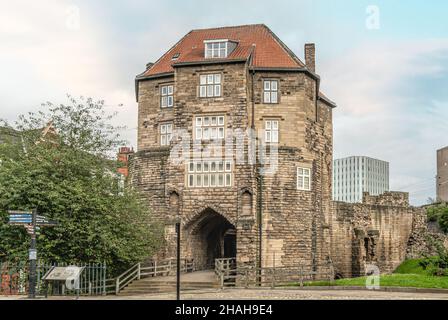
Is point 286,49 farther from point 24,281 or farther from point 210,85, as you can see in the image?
point 24,281

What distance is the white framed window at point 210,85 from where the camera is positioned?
132ft

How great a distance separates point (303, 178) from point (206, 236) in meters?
6.76

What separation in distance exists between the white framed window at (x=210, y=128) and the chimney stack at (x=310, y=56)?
25.8 feet

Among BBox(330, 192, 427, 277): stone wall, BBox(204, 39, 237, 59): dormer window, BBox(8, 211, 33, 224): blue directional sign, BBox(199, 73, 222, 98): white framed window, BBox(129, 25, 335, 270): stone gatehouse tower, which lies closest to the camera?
BBox(8, 211, 33, 224): blue directional sign

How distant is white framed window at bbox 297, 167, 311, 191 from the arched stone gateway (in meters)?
4.47

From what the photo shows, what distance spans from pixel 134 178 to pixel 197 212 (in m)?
5.94

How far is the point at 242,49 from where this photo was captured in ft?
138

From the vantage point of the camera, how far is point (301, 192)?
41.2 metres

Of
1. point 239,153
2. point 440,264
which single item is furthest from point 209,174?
point 440,264

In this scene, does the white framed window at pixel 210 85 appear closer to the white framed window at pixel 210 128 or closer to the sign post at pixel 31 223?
the white framed window at pixel 210 128

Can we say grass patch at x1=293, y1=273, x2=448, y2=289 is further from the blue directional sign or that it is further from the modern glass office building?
the modern glass office building

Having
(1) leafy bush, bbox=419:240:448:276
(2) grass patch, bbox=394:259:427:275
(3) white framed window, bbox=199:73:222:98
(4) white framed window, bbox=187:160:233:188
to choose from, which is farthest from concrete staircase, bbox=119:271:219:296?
(2) grass patch, bbox=394:259:427:275

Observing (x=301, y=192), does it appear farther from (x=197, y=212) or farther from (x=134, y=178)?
(x=134, y=178)

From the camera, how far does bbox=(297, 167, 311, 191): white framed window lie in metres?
41.3
